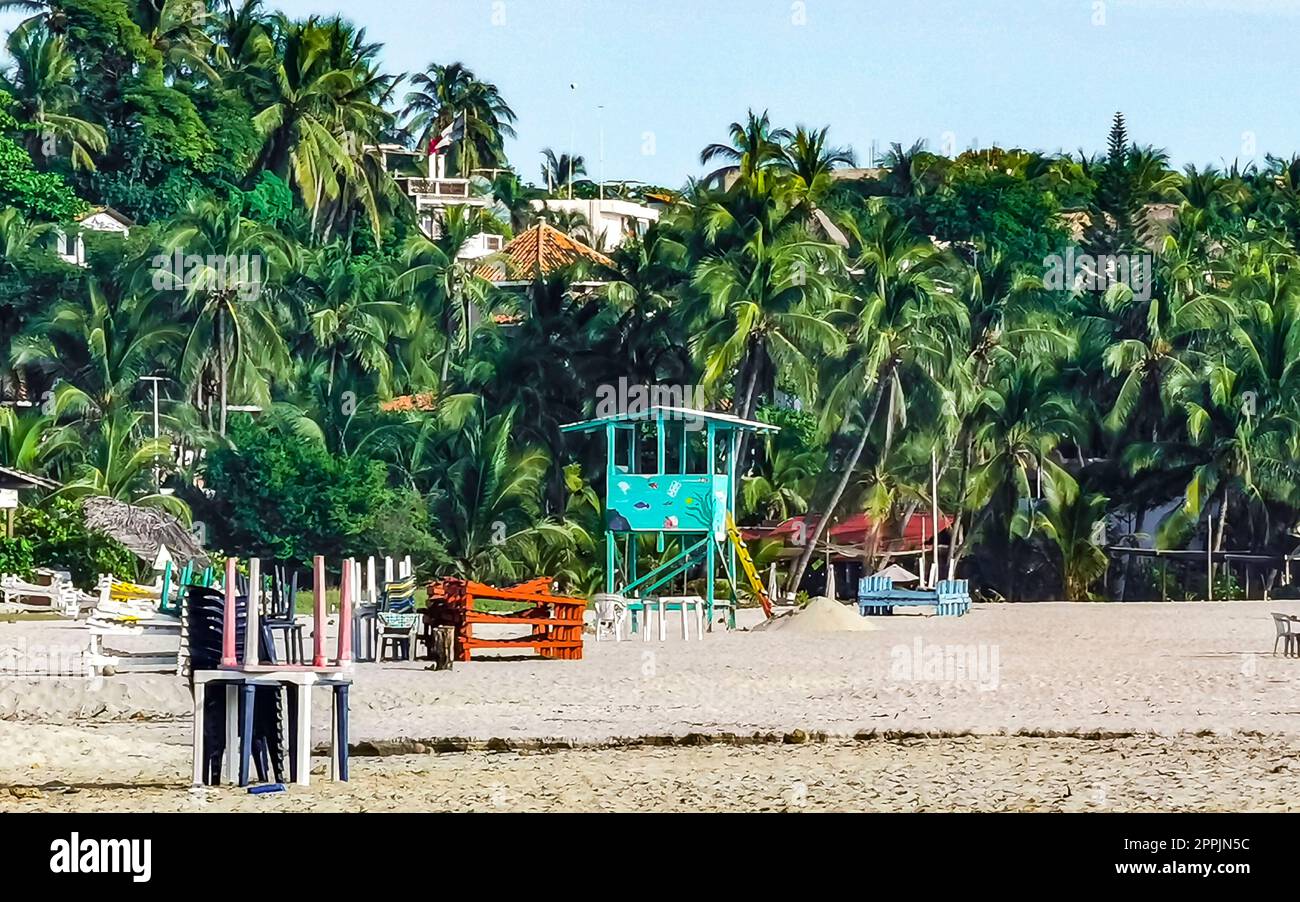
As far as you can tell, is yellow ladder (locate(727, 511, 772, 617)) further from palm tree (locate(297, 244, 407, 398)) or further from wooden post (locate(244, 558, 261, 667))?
wooden post (locate(244, 558, 261, 667))

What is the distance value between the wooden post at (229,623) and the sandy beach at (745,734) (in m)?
0.85

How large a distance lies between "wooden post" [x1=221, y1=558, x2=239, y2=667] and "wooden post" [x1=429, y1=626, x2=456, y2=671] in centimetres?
1121

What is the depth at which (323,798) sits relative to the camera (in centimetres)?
1382

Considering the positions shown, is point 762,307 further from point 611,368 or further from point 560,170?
point 560,170

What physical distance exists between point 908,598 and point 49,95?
35.1 meters

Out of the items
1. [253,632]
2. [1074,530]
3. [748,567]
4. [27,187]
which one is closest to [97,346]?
[27,187]

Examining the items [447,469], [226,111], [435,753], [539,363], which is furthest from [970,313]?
[435,753]

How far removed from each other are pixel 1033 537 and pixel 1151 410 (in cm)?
453

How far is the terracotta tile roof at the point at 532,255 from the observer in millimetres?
69875

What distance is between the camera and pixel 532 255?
72438 millimetres

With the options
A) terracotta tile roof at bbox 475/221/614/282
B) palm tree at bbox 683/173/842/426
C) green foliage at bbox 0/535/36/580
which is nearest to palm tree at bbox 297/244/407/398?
terracotta tile roof at bbox 475/221/614/282
